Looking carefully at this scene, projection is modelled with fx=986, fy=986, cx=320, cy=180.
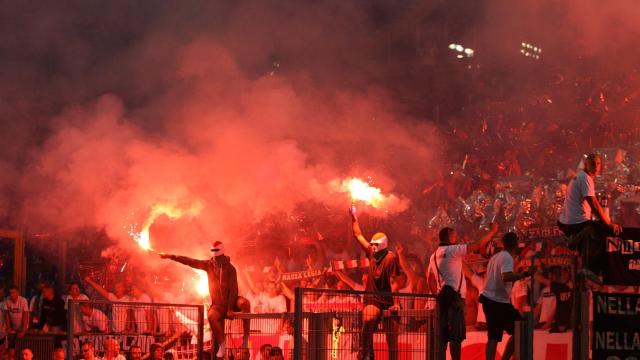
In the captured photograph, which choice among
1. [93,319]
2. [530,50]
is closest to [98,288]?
[93,319]

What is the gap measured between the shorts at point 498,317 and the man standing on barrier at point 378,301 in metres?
0.93

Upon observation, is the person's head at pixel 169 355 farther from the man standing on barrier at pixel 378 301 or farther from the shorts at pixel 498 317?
the shorts at pixel 498 317

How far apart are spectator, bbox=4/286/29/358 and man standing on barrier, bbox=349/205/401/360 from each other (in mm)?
8164

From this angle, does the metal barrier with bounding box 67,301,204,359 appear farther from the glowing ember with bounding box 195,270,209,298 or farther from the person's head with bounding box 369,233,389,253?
the glowing ember with bounding box 195,270,209,298

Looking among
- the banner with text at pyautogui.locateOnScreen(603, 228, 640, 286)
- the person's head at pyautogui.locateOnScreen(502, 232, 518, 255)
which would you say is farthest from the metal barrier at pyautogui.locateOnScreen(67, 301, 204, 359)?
the banner with text at pyautogui.locateOnScreen(603, 228, 640, 286)

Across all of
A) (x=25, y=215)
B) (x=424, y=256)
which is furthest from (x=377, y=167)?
(x=25, y=215)

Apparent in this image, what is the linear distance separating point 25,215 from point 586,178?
1448cm

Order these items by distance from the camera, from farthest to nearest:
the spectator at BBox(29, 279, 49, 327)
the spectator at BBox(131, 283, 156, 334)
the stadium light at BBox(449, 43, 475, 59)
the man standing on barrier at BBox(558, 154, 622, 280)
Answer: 1. the stadium light at BBox(449, 43, 475, 59)
2. the spectator at BBox(29, 279, 49, 327)
3. the spectator at BBox(131, 283, 156, 334)
4. the man standing on barrier at BBox(558, 154, 622, 280)

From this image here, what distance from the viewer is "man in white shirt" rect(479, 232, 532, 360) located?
972 centimetres

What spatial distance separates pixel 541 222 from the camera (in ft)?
42.5

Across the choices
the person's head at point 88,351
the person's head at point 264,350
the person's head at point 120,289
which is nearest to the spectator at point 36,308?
the person's head at point 120,289

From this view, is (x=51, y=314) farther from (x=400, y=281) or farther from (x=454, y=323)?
(x=454, y=323)

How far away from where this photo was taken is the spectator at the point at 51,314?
16.4 metres

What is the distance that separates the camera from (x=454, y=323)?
9719mm
